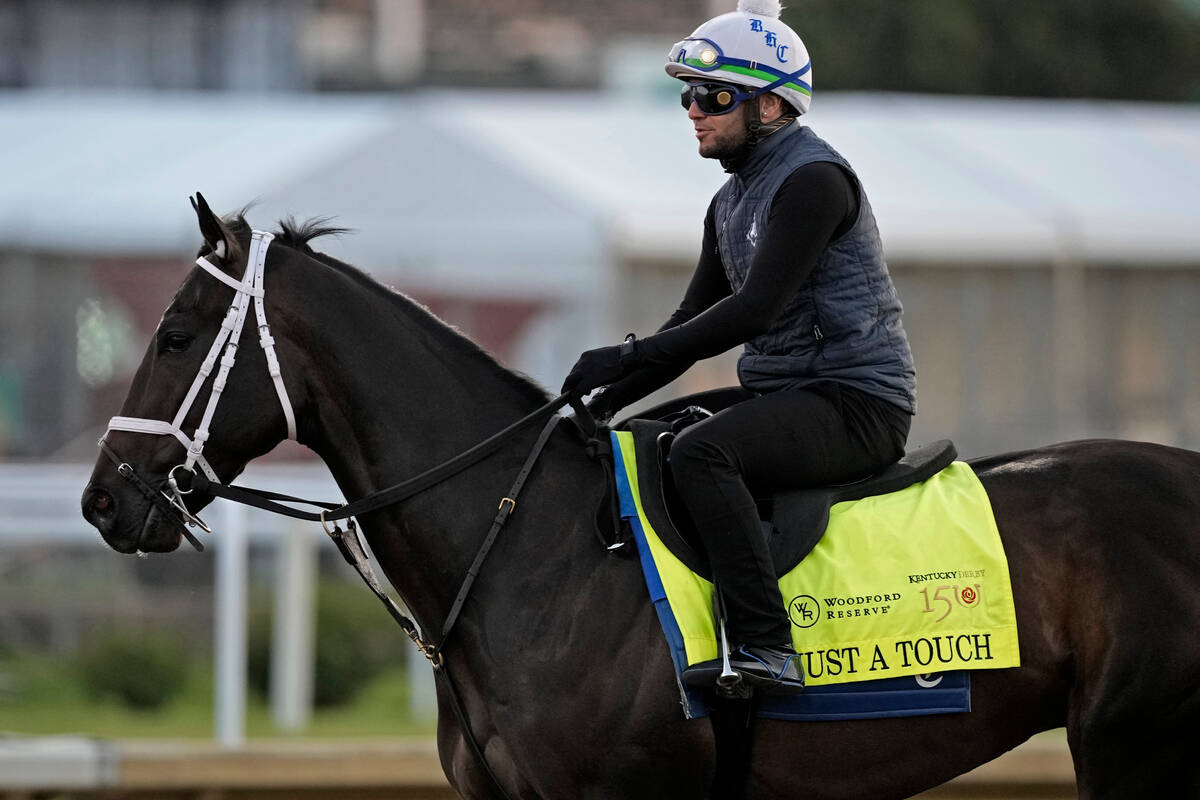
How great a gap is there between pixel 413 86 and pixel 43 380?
13.6 m

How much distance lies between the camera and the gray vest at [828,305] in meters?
4.25

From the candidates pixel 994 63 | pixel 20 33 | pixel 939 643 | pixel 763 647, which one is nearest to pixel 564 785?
pixel 763 647

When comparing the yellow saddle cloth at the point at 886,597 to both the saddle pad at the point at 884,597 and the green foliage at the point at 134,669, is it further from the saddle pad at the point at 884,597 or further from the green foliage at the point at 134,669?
the green foliage at the point at 134,669

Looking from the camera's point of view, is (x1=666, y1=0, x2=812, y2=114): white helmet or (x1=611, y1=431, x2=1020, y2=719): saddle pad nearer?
(x1=611, y1=431, x2=1020, y2=719): saddle pad

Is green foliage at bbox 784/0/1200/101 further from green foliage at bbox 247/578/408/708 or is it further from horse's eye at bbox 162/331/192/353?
horse's eye at bbox 162/331/192/353

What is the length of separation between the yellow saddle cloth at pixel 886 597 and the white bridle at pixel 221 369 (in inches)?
39.3

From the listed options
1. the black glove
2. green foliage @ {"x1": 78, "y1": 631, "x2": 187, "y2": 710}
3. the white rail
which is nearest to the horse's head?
the black glove

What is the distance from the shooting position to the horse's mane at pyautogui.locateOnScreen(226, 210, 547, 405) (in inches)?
171

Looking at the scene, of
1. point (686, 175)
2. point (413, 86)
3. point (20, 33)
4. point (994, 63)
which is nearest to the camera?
point (686, 175)

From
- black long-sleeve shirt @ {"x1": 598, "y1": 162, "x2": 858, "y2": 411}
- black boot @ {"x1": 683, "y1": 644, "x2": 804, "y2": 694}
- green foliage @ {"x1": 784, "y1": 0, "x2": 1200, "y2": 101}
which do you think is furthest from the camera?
green foliage @ {"x1": 784, "y1": 0, "x2": 1200, "y2": 101}

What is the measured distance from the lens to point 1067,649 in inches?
164

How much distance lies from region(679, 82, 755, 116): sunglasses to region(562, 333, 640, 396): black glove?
0.71 m

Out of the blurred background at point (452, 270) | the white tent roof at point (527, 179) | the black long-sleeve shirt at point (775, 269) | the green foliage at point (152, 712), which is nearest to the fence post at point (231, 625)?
the blurred background at point (452, 270)

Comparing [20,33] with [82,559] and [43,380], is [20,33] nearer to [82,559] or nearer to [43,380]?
[43,380]
